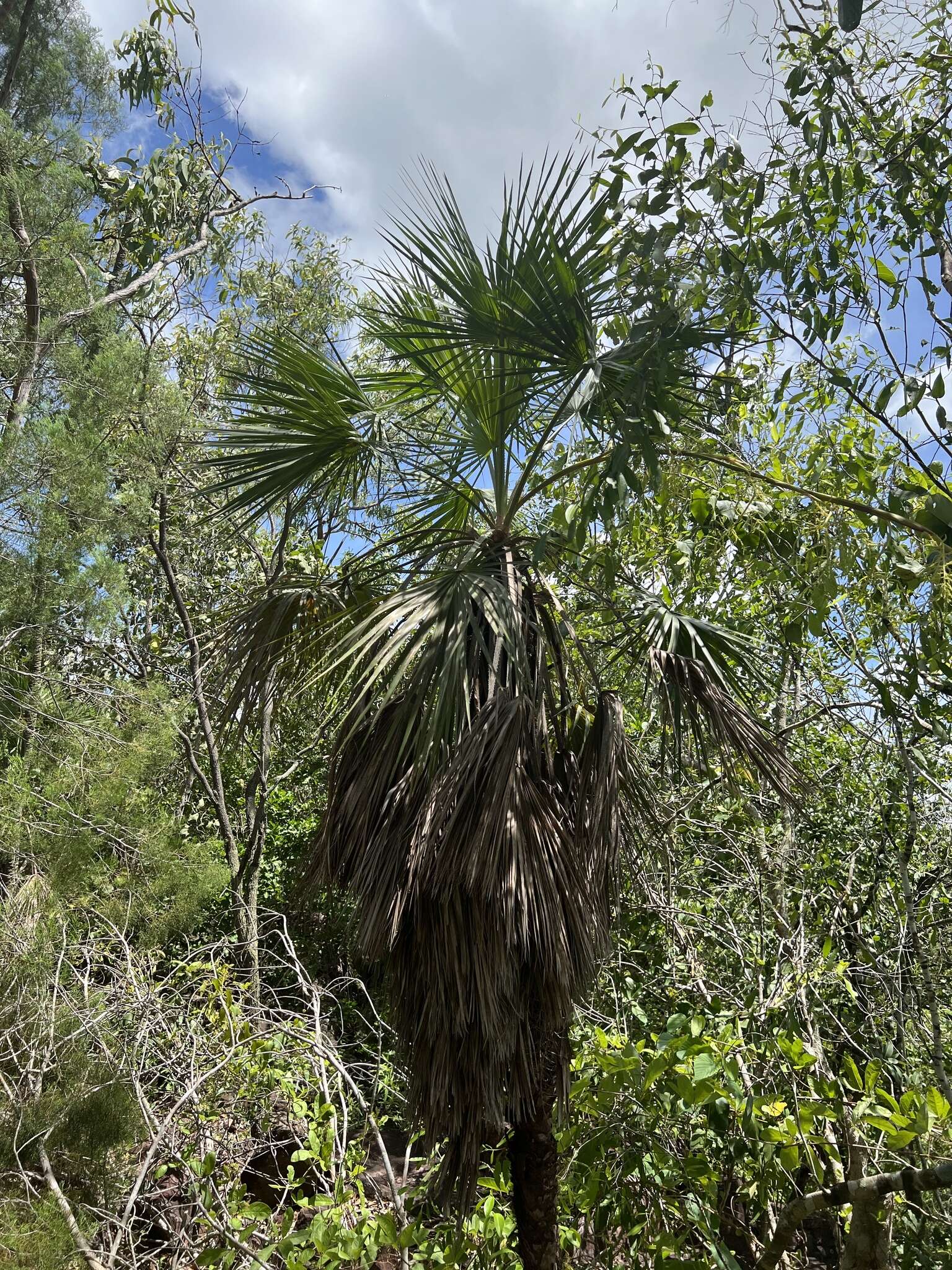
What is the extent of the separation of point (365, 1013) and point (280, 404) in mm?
5609

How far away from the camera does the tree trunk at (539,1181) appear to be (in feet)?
10.4

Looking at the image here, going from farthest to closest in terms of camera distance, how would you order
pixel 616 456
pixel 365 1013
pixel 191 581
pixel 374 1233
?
pixel 191 581
pixel 365 1013
pixel 374 1233
pixel 616 456

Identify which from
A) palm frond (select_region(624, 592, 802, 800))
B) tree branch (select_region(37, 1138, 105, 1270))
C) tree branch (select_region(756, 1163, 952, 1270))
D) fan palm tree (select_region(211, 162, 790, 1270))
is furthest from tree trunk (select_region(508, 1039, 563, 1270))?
tree branch (select_region(37, 1138, 105, 1270))

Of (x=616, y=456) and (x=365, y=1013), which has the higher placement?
(x=616, y=456)

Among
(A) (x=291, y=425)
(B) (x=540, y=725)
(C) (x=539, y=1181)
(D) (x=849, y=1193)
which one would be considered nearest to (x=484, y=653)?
(B) (x=540, y=725)

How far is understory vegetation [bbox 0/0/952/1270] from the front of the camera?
2.80 metres

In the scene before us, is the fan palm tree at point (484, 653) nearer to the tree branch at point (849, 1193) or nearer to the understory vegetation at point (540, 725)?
the understory vegetation at point (540, 725)

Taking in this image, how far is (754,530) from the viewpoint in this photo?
3.69 m

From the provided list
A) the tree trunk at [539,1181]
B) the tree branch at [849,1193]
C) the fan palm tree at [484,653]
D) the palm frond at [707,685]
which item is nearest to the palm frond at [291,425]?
the fan palm tree at [484,653]

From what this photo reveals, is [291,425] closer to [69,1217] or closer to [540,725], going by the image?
[540,725]

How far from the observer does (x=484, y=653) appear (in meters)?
3.26

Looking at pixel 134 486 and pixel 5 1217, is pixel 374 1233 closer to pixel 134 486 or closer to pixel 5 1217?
pixel 5 1217

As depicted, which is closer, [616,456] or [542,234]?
[616,456]

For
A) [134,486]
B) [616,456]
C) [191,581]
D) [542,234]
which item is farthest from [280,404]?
[191,581]
